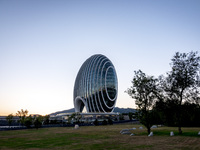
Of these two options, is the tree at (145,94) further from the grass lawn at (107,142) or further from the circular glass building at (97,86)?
the circular glass building at (97,86)

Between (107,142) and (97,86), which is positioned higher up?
(97,86)

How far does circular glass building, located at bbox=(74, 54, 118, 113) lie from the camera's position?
10569cm

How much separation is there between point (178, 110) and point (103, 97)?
3053 inches

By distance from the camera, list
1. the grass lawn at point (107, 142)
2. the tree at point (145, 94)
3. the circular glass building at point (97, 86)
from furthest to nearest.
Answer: the circular glass building at point (97, 86)
the tree at point (145, 94)
the grass lawn at point (107, 142)

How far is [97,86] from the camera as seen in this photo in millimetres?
106250

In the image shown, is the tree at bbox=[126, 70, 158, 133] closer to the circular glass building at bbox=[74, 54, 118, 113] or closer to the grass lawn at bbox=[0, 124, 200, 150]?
the grass lawn at bbox=[0, 124, 200, 150]

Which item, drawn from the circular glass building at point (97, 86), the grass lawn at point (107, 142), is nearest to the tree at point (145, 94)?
the grass lawn at point (107, 142)

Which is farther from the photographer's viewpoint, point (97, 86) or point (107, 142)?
point (97, 86)

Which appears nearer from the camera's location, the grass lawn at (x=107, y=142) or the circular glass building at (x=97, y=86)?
the grass lawn at (x=107, y=142)

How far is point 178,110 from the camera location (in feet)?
97.5

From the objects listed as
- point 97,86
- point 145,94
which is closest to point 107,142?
point 145,94

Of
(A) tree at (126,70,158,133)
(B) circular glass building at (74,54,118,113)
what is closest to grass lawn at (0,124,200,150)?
(A) tree at (126,70,158,133)

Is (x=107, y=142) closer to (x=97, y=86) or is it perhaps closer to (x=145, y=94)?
(x=145, y=94)

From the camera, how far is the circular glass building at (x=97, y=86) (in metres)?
106
